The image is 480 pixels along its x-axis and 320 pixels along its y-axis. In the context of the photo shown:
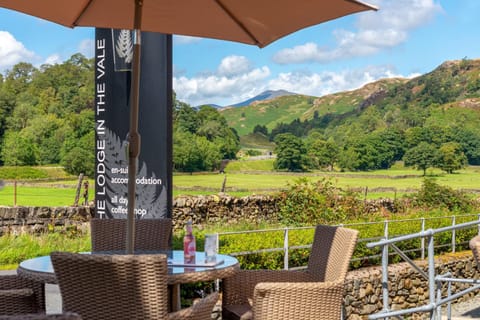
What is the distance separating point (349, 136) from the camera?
33.7 m

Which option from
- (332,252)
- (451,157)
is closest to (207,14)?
(332,252)

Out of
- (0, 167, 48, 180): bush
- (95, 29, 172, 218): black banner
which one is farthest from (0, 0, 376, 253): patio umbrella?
(0, 167, 48, 180): bush

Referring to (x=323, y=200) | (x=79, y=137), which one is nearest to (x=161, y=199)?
(x=323, y=200)

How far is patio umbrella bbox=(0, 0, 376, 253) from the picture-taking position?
3.82 meters

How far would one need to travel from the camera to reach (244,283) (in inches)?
150

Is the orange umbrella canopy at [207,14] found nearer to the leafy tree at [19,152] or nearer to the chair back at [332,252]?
the chair back at [332,252]

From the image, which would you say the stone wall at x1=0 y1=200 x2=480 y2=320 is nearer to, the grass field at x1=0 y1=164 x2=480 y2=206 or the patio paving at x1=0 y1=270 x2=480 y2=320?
the patio paving at x1=0 y1=270 x2=480 y2=320

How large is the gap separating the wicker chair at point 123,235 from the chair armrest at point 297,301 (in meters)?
1.12

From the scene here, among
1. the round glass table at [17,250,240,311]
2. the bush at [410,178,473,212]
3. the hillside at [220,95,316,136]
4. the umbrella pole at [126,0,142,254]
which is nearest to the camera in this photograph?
the round glass table at [17,250,240,311]

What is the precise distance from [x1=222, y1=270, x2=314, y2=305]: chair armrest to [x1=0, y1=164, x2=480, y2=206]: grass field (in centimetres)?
1323

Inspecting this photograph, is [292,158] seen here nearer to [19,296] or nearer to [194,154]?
[194,154]

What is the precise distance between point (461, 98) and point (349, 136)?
1136 cm

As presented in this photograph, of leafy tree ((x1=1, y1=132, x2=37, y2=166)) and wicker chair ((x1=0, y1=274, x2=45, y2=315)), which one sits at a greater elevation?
leafy tree ((x1=1, y1=132, x2=37, y2=166))

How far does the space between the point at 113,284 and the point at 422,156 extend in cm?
2841
